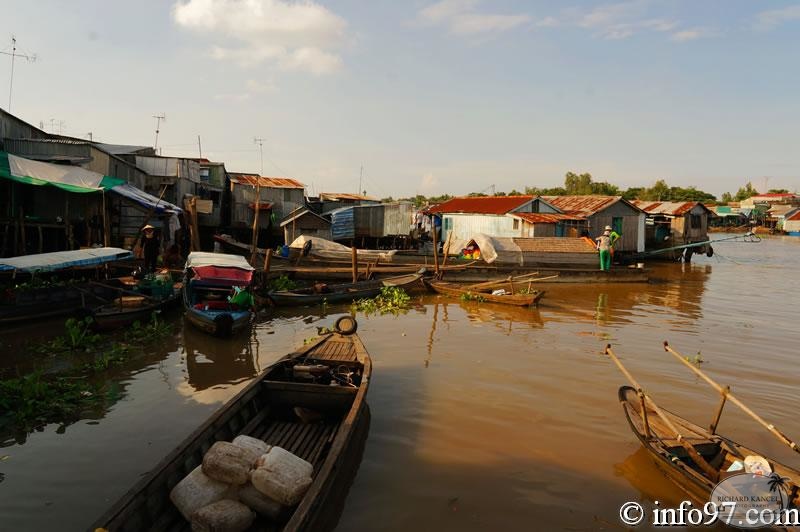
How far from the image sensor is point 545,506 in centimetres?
576

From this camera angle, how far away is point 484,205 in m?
29.7

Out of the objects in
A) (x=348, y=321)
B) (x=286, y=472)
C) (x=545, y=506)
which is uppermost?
(x=348, y=321)

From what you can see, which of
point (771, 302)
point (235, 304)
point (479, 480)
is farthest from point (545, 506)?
point (771, 302)

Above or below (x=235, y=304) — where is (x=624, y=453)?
below

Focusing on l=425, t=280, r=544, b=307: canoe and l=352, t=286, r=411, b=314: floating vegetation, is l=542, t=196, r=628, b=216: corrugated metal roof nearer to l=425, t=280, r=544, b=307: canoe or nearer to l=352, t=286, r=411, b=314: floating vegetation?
l=425, t=280, r=544, b=307: canoe

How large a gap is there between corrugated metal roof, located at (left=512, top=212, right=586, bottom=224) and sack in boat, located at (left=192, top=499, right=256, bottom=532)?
2298cm

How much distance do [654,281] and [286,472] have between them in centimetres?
2378

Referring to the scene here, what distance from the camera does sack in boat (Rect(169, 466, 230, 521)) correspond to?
4.51 m

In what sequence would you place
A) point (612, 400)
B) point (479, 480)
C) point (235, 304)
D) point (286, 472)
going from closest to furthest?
point (286, 472) → point (479, 480) → point (612, 400) → point (235, 304)

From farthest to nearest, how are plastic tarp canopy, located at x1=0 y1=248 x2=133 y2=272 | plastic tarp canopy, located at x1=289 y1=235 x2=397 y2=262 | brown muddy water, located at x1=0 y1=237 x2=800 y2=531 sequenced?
plastic tarp canopy, located at x1=289 y1=235 x2=397 y2=262
plastic tarp canopy, located at x1=0 y1=248 x2=133 y2=272
brown muddy water, located at x1=0 y1=237 x2=800 y2=531

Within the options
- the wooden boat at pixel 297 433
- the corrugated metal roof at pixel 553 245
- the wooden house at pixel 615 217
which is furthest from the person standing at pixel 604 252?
the wooden boat at pixel 297 433

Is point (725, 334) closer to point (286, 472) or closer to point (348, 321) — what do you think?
point (348, 321)

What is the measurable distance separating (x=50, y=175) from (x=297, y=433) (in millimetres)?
13444

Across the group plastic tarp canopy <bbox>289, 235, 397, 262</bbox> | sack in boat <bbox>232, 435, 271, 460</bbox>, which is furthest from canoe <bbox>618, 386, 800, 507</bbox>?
plastic tarp canopy <bbox>289, 235, 397, 262</bbox>
